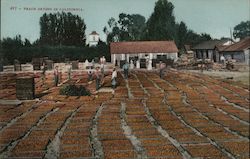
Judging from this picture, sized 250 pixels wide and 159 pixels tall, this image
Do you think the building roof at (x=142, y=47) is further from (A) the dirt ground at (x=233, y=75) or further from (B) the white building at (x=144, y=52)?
(A) the dirt ground at (x=233, y=75)

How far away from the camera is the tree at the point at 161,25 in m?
5.45

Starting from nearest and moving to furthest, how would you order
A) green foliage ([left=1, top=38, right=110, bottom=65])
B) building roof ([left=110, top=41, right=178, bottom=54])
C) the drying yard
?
the drying yard
green foliage ([left=1, top=38, right=110, bottom=65])
building roof ([left=110, top=41, right=178, bottom=54])

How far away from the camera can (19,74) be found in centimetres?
522

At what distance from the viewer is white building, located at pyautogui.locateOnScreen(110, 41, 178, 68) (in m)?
5.62

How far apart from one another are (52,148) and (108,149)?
785 millimetres

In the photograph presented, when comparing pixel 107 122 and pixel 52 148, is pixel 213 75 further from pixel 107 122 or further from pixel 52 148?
pixel 52 148

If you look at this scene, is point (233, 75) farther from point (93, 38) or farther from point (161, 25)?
point (93, 38)

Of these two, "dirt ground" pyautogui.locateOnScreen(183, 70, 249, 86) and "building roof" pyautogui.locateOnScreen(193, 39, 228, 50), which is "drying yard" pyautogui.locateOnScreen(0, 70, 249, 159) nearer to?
"dirt ground" pyautogui.locateOnScreen(183, 70, 249, 86)

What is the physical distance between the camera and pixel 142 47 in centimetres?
577

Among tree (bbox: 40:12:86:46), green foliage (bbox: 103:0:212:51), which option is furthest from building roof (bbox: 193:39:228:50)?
tree (bbox: 40:12:86:46)

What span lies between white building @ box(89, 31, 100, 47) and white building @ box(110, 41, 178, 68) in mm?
288

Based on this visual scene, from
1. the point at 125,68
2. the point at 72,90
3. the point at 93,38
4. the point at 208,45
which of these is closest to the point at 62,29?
the point at 93,38

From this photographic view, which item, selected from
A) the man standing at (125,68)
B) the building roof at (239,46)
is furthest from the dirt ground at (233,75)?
the man standing at (125,68)

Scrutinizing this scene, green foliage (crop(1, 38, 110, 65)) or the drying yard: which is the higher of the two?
green foliage (crop(1, 38, 110, 65))
